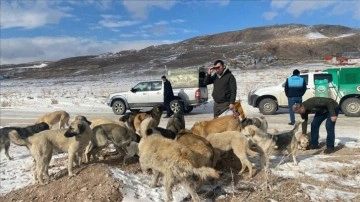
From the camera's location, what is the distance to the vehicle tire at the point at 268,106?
17.8m

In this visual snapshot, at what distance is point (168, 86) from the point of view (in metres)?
18.8

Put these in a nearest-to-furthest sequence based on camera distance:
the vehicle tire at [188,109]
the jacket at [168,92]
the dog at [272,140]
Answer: the dog at [272,140] → the jacket at [168,92] → the vehicle tire at [188,109]

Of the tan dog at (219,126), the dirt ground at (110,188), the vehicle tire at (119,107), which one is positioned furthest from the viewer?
the vehicle tire at (119,107)

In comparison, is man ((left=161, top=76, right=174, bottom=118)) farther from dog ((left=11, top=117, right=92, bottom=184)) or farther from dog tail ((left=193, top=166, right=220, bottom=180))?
dog tail ((left=193, top=166, right=220, bottom=180))

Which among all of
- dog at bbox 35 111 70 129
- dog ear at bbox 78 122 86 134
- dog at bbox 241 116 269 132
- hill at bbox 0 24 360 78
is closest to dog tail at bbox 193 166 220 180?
dog ear at bbox 78 122 86 134

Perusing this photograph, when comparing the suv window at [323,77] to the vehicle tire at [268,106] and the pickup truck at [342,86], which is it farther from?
the vehicle tire at [268,106]

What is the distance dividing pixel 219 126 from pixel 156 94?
39.3 ft

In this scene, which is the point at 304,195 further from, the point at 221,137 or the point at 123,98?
the point at 123,98

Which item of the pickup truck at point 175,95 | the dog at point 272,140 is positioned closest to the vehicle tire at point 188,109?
the pickup truck at point 175,95

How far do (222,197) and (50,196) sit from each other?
9.28 feet

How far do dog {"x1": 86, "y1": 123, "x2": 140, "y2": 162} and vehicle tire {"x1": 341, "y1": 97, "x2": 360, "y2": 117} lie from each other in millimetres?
11363

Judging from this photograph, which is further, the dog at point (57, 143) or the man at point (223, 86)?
the man at point (223, 86)

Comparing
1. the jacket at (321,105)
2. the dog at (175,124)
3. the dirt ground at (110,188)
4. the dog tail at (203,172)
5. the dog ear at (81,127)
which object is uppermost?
the jacket at (321,105)

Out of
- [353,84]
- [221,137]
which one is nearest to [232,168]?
[221,137]
